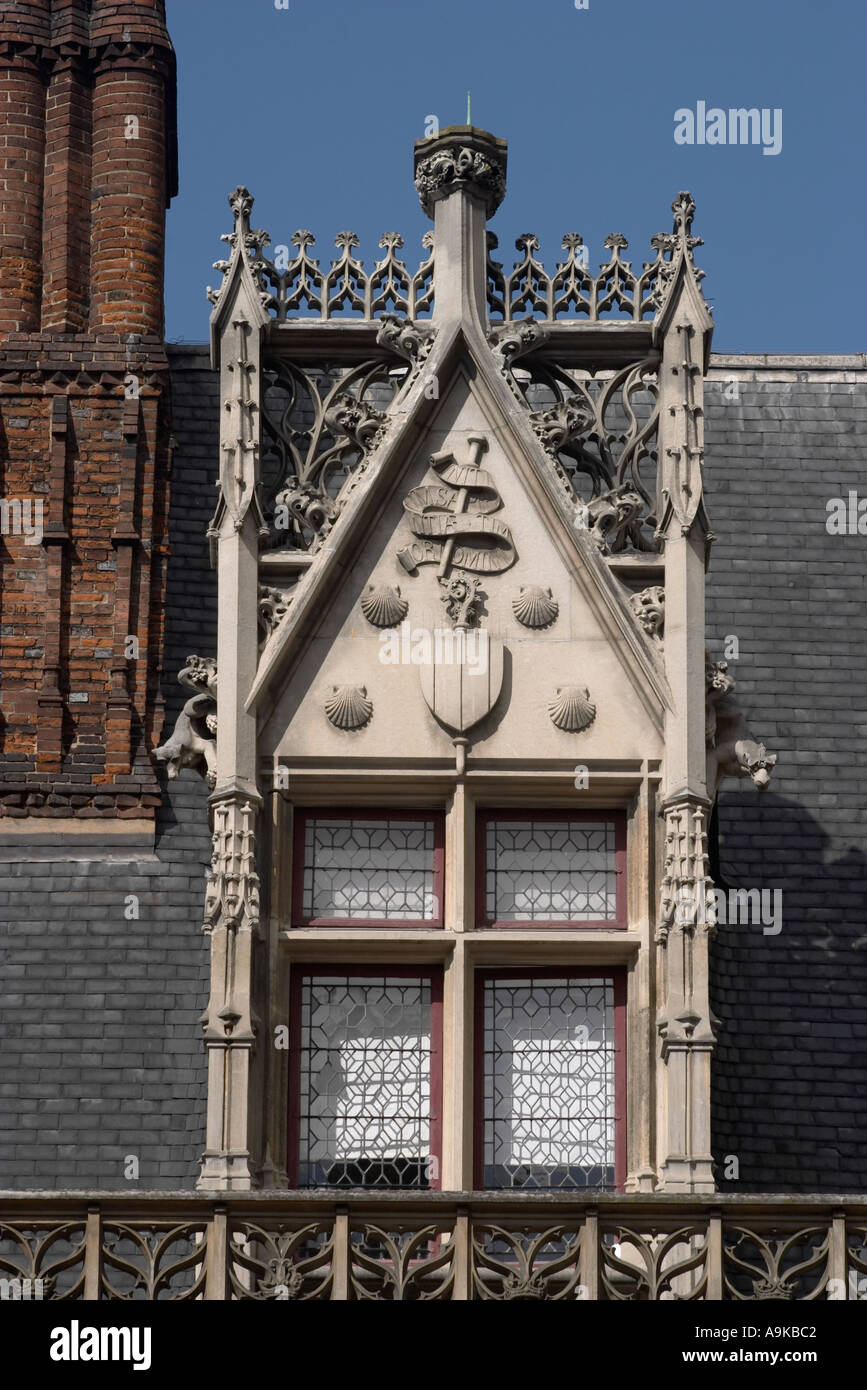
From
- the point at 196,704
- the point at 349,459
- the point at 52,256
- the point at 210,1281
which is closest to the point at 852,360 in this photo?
the point at 349,459

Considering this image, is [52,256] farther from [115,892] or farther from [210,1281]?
[210,1281]

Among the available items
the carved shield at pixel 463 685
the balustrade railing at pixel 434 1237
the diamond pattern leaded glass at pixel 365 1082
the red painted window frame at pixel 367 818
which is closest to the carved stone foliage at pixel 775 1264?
the balustrade railing at pixel 434 1237

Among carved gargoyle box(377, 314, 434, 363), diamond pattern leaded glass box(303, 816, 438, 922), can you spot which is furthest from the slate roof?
carved gargoyle box(377, 314, 434, 363)

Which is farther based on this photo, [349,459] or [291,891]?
[349,459]

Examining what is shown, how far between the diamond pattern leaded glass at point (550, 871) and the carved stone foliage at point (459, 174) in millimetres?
3545

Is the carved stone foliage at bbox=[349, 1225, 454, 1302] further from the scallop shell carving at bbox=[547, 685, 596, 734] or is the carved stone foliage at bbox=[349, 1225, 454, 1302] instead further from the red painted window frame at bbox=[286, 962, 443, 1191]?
the scallop shell carving at bbox=[547, 685, 596, 734]

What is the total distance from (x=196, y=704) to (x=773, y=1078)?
3884mm

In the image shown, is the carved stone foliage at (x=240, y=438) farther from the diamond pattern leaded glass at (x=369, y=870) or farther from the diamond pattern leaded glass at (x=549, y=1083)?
the diamond pattern leaded glass at (x=549, y=1083)

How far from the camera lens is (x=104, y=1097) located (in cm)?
1953

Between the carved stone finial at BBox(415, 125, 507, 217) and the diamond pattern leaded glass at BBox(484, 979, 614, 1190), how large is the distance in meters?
4.39

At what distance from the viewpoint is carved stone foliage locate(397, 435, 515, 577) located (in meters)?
19.0

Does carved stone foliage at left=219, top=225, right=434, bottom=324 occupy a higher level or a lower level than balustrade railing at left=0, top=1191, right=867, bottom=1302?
higher

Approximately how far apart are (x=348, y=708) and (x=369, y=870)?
2.81 feet

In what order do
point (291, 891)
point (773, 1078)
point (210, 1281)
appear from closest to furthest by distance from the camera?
point (210, 1281) → point (291, 891) → point (773, 1078)
